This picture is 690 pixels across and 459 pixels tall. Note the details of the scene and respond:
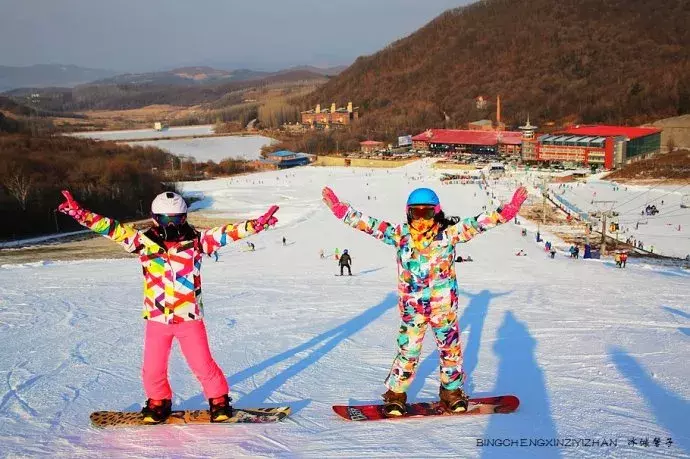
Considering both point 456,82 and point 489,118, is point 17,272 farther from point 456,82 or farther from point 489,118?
point 456,82

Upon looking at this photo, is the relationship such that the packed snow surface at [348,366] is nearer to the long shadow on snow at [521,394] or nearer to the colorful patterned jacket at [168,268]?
the long shadow on snow at [521,394]

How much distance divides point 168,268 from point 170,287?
10cm

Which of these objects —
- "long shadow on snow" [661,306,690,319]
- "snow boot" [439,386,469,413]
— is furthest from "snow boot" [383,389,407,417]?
"long shadow on snow" [661,306,690,319]

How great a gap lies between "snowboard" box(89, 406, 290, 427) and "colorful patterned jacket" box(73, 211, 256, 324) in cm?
60

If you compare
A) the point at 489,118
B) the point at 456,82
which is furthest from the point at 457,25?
the point at 489,118

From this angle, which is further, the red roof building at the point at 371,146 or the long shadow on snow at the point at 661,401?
the red roof building at the point at 371,146

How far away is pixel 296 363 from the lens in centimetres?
455

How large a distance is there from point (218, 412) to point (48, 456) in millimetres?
874

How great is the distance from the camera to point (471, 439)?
3107 mm

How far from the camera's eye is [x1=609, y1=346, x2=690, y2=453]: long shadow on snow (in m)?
3.13

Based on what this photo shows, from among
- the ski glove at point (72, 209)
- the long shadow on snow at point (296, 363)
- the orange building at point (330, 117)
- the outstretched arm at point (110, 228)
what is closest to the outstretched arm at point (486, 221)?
the long shadow on snow at point (296, 363)

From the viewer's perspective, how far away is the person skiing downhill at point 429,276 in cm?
329

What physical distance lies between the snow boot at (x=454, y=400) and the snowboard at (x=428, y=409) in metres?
0.02

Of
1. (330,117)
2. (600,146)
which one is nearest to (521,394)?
(600,146)
